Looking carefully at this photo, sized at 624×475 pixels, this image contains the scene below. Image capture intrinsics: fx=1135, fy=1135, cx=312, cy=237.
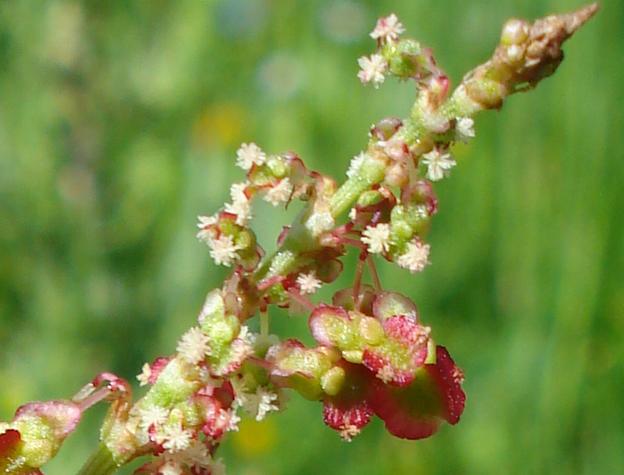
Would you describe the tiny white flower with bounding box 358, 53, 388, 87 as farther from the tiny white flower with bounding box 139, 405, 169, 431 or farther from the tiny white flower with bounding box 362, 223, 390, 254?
the tiny white flower with bounding box 139, 405, 169, 431

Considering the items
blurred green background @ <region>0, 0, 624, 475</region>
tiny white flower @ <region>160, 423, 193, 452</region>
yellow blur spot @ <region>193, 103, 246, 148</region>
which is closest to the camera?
tiny white flower @ <region>160, 423, 193, 452</region>

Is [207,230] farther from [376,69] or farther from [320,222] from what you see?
[376,69]

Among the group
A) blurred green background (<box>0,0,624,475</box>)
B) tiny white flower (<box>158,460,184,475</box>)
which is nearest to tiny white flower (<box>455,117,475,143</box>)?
tiny white flower (<box>158,460,184,475</box>)

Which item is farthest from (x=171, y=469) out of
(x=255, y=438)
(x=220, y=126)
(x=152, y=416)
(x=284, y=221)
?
(x=220, y=126)

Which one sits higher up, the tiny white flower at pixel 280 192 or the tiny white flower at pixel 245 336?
the tiny white flower at pixel 280 192

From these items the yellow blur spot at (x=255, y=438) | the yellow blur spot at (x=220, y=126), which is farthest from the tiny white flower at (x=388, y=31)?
the yellow blur spot at (x=220, y=126)

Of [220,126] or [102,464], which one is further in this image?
[220,126]

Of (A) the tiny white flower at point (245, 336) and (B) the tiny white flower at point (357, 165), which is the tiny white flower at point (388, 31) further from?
(A) the tiny white flower at point (245, 336)
